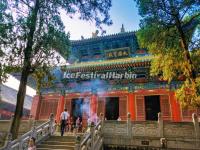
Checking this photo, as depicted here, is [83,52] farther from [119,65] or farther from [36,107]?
[36,107]

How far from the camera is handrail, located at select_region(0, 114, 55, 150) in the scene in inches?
332

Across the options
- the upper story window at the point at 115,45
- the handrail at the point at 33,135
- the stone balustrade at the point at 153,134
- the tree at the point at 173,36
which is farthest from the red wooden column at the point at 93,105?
the tree at the point at 173,36

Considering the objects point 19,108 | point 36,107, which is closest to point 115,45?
point 36,107

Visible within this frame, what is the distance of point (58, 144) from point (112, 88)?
22.8 feet

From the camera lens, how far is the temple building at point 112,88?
14680 mm

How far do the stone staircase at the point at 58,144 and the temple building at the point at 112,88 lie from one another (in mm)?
4618

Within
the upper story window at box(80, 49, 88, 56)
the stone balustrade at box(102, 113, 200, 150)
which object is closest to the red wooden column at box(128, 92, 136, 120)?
the stone balustrade at box(102, 113, 200, 150)

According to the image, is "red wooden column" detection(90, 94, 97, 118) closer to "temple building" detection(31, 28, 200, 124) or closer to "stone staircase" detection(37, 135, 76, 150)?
"temple building" detection(31, 28, 200, 124)

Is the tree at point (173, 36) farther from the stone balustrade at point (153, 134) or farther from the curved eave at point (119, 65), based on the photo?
the curved eave at point (119, 65)

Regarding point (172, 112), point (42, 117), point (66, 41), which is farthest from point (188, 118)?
point (42, 117)

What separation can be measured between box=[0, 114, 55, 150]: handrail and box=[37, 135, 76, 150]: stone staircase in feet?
1.24

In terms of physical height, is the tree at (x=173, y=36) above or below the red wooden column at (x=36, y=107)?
above

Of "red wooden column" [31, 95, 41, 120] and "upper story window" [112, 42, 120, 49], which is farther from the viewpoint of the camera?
"upper story window" [112, 42, 120, 49]

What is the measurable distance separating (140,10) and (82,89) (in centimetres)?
902
